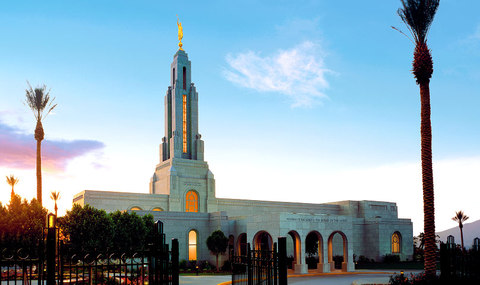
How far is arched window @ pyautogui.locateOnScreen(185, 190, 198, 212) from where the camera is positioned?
57.3 meters

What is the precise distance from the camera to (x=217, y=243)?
1777 inches

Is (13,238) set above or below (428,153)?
below

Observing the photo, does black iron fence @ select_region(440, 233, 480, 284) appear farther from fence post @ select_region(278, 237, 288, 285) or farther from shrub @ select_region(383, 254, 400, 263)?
shrub @ select_region(383, 254, 400, 263)

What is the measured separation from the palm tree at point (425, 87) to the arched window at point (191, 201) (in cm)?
3784

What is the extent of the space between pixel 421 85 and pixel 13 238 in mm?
25372

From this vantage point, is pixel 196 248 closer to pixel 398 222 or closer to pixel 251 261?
pixel 398 222

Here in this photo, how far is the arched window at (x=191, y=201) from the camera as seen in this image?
57341 millimetres

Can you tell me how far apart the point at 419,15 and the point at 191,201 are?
130ft

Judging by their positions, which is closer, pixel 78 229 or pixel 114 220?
pixel 78 229

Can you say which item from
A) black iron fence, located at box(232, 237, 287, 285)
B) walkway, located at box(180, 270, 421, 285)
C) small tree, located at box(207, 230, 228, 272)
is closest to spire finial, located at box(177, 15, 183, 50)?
small tree, located at box(207, 230, 228, 272)

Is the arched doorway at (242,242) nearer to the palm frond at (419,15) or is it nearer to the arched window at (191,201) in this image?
the arched window at (191,201)

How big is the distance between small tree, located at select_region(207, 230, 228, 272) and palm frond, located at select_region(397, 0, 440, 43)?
27372 mm

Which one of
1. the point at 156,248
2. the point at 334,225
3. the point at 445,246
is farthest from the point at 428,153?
the point at 334,225

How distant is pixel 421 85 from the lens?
77.7 feet
